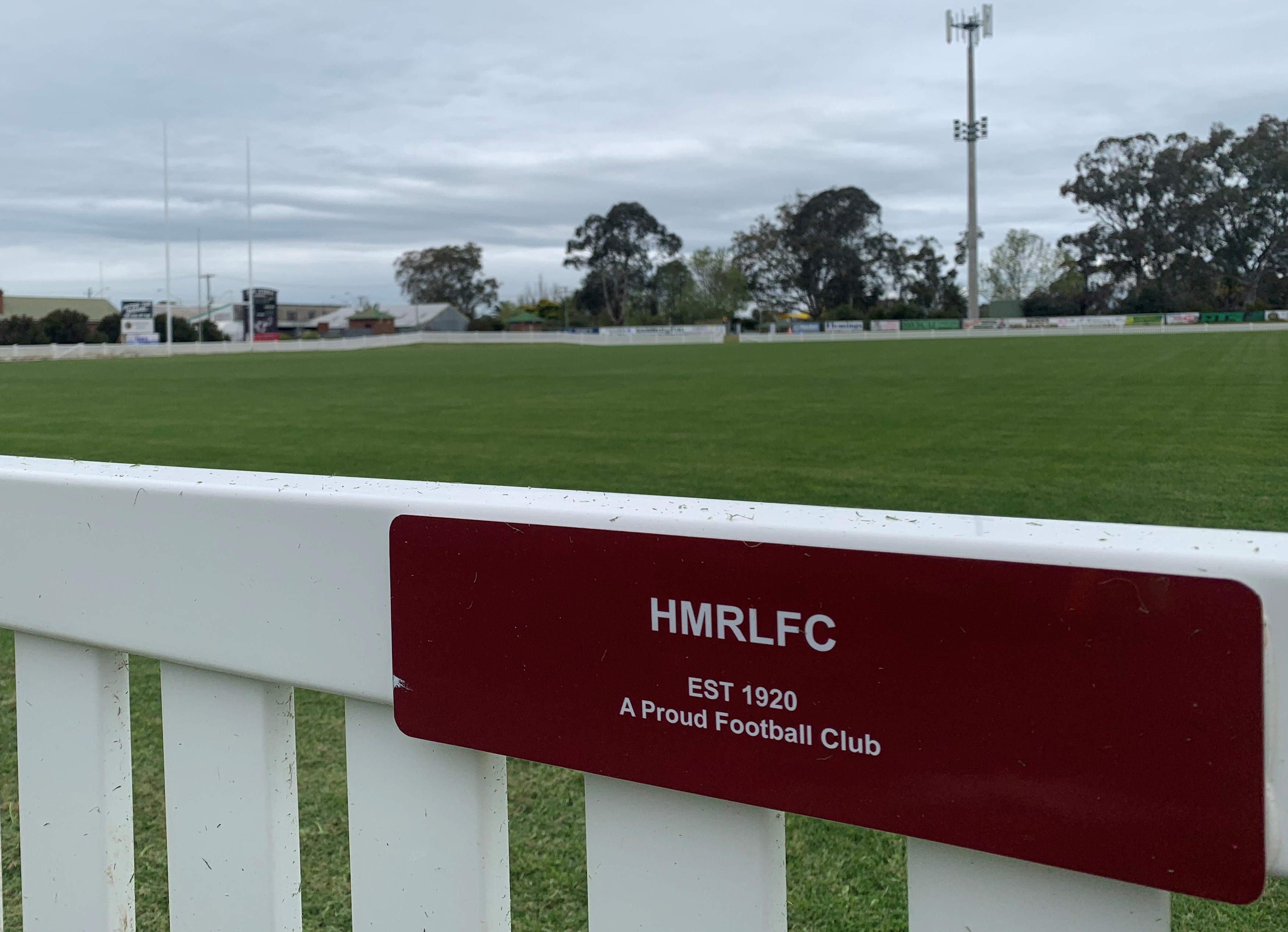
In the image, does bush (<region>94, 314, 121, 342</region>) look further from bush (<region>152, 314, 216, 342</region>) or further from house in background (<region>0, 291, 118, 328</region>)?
house in background (<region>0, 291, 118, 328</region>)

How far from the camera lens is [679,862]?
0.86 m

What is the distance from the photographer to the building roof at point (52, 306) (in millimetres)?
98125

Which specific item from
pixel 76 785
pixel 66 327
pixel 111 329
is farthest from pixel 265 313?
pixel 76 785

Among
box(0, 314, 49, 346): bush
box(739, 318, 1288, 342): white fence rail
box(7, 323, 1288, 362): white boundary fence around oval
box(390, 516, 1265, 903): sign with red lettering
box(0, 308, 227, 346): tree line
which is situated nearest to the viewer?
box(390, 516, 1265, 903): sign with red lettering

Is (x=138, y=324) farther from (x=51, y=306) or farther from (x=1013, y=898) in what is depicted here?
(x=1013, y=898)

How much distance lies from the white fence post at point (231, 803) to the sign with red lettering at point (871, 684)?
0.20 m

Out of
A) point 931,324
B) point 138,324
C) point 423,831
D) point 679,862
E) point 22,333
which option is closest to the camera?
point 679,862

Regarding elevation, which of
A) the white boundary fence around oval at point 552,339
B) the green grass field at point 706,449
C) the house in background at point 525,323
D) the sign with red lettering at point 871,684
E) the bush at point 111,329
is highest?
the house in background at point 525,323

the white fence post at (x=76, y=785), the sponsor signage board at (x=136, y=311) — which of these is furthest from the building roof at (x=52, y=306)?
the white fence post at (x=76, y=785)

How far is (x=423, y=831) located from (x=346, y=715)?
16cm

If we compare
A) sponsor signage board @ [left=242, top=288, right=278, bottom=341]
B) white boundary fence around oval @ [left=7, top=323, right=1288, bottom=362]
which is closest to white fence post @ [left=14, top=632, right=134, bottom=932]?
white boundary fence around oval @ [left=7, top=323, right=1288, bottom=362]

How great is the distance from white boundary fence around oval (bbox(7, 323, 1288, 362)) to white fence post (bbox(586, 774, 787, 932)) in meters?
51.7

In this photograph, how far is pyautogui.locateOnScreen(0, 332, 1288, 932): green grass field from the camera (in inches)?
97.6

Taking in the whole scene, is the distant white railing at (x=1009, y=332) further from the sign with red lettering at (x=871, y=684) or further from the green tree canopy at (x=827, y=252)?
the sign with red lettering at (x=871, y=684)
